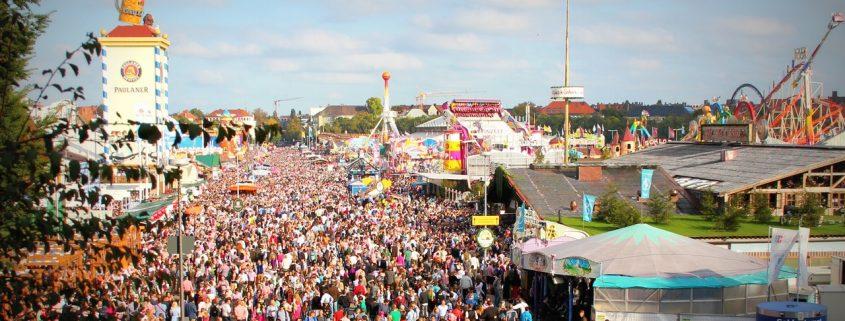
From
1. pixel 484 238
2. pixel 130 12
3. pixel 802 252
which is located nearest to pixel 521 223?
pixel 484 238

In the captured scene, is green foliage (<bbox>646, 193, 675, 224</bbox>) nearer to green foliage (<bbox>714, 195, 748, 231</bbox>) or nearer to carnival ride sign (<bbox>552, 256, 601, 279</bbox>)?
green foliage (<bbox>714, 195, 748, 231</bbox>)

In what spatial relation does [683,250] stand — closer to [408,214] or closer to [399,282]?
[399,282]

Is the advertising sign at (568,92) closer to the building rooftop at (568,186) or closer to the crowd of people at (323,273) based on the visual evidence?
Result: the crowd of people at (323,273)

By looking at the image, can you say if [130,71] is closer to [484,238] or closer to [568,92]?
[568,92]

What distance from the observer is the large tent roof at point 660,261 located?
1712cm

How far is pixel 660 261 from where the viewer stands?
1778cm

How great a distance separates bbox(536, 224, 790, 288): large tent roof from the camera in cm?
1712

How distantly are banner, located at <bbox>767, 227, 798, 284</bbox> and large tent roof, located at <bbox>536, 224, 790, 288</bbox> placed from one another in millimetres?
927

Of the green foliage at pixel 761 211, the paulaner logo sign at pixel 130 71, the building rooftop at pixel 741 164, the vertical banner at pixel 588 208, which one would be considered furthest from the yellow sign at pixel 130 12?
the green foliage at pixel 761 211

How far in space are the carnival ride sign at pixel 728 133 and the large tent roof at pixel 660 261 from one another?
26441mm

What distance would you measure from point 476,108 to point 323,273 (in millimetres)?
68415

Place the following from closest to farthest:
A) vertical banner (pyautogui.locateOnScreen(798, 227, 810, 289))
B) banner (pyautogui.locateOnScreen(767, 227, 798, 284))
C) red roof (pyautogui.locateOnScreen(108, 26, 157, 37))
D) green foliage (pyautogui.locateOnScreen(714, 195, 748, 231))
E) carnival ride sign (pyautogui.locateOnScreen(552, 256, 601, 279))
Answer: vertical banner (pyautogui.locateOnScreen(798, 227, 810, 289))
banner (pyautogui.locateOnScreen(767, 227, 798, 284))
carnival ride sign (pyautogui.locateOnScreen(552, 256, 601, 279))
green foliage (pyautogui.locateOnScreen(714, 195, 748, 231))
red roof (pyautogui.locateOnScreen(108, 26, 157, 37))

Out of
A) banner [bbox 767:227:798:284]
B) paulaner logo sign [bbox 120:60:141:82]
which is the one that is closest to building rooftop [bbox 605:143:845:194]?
banner [bbox 767:227:798:284]

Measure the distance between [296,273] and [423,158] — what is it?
54.2m
